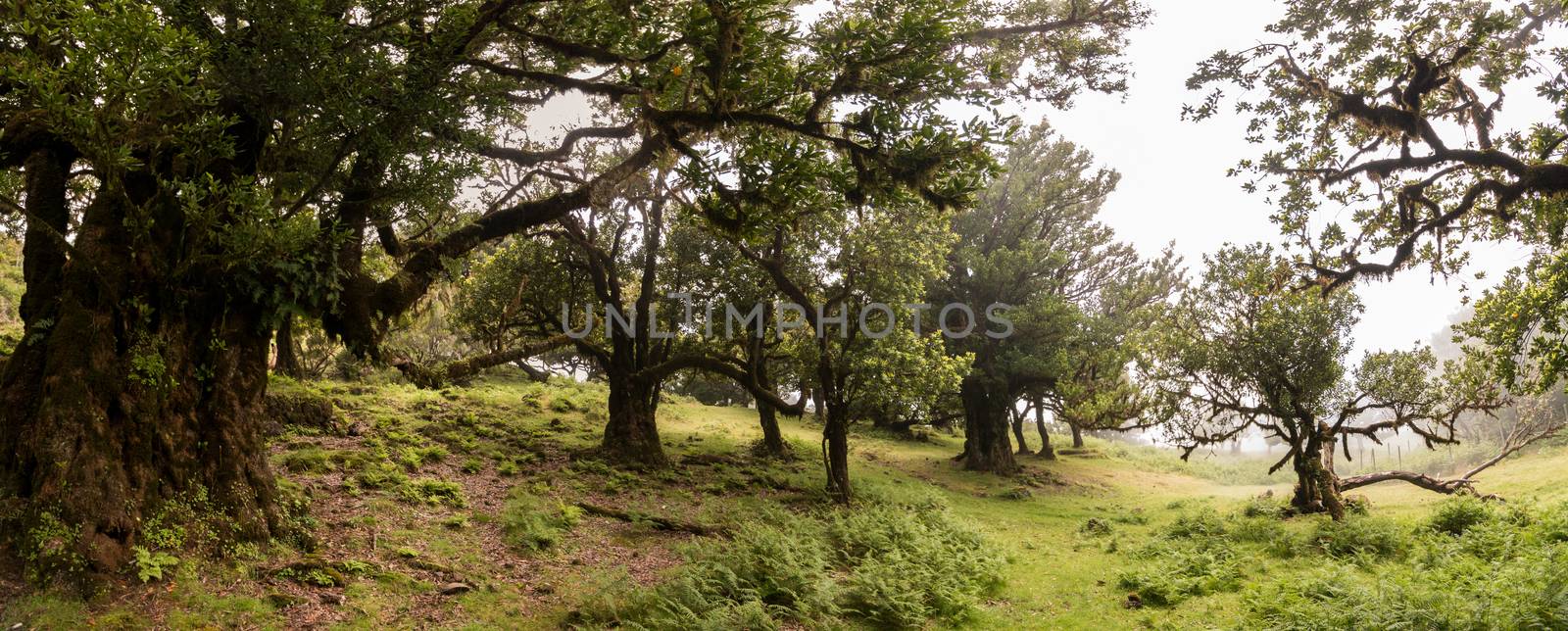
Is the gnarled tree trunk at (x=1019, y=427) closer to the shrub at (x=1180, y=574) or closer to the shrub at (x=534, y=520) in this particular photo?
the shrub at (x=1180, y=574)

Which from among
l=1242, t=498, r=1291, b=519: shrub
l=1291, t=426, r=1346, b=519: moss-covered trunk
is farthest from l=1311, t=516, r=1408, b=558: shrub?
l=1242, t=498, r=1291, b=519: shrub

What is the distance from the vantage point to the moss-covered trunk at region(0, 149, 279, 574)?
8375mm

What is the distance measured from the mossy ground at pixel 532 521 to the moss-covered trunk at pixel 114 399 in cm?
76

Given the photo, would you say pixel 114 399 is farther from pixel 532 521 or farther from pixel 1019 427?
pixel 1019 427

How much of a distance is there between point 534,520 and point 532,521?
0.17 ft

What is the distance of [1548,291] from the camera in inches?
388

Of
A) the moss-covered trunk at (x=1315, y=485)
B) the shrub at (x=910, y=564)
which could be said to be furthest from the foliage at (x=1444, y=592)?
the moss-covered trunk at (x=1315, y=485)

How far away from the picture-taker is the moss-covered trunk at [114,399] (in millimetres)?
8375

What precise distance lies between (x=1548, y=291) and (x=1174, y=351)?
545 inches

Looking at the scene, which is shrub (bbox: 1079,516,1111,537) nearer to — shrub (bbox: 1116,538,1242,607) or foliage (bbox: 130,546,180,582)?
shrub (bbox: 1116,538,1242,607)

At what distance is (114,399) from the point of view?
926 centimetres

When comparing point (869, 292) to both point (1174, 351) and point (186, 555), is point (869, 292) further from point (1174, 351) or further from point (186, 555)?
point (186, 555)

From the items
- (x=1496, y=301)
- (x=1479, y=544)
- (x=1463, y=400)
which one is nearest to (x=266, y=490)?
(x=1496, y=301)

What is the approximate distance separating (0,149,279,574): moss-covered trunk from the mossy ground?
2.50 ft
